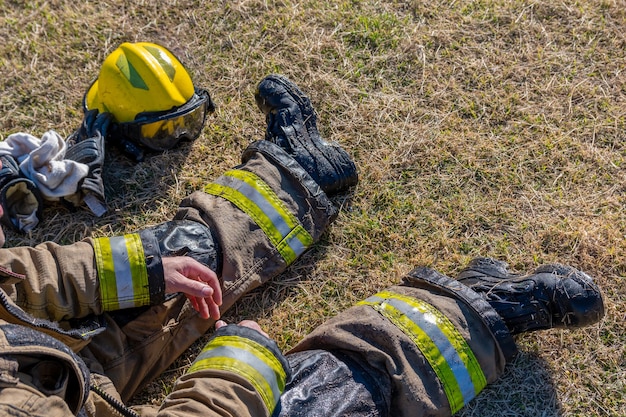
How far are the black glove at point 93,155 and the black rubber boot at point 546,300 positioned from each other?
1.98 meters

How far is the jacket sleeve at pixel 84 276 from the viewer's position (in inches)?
98.5

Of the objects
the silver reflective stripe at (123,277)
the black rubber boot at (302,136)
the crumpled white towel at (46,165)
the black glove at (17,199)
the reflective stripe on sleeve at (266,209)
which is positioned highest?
the black rubber boot at (302,136)

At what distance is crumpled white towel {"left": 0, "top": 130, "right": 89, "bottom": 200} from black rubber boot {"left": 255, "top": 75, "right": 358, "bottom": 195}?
3.30ft

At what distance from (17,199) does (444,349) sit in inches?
88.8

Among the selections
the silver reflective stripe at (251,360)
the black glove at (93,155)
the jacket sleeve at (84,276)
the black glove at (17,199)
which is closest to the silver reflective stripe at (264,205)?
the jacket sleeve at (84,276)

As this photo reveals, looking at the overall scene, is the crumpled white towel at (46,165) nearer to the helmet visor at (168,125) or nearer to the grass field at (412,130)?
the grass field at (412,130)

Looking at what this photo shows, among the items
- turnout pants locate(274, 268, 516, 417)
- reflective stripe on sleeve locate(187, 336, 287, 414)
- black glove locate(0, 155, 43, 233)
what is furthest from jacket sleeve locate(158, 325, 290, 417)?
black glove locate(0, 155, 43, 233)

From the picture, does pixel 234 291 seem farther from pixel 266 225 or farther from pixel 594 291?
pixel 594 291

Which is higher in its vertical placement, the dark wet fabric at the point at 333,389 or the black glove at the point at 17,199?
the dark wet fabric at the point at 333,389

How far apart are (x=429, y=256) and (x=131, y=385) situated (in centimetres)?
154

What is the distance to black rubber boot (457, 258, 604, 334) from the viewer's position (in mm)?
2738

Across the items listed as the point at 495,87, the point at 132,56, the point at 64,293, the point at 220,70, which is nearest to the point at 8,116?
the point at 132,56

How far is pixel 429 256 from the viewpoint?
10.8 ft

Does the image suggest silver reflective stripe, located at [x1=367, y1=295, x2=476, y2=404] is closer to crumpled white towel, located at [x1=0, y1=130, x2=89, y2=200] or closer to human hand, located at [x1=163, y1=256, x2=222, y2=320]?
human hand, located at [x1=163, y1=256, x2=222, y2=320]
